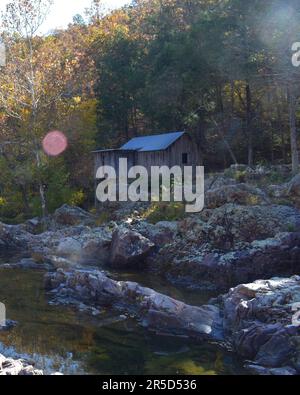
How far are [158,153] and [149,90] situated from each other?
7.49 meters

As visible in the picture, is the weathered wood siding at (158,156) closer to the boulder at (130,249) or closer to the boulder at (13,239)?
the boulder at (13,239)

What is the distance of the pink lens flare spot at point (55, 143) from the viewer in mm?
36219

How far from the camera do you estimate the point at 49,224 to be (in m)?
32.9

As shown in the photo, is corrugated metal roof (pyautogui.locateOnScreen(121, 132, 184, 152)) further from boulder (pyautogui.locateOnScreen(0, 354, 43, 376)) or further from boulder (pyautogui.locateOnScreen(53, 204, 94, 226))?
boulder (pyautogui.locateOnScreen(0, 354, 43, 376))

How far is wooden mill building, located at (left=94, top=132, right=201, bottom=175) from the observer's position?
36.8 metres

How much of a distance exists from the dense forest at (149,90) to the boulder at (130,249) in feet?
38.1

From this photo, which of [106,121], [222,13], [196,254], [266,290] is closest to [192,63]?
[222,13]

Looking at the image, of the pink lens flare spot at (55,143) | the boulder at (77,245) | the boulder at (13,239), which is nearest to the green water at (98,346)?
the boulder at (77,245)

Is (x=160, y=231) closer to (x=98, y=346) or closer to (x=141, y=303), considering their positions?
(x=141, y=303)

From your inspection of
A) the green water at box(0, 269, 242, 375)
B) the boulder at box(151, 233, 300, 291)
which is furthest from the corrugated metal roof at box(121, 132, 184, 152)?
the green water at box(0, 269, 242, 375)

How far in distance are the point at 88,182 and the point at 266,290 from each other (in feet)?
94.5

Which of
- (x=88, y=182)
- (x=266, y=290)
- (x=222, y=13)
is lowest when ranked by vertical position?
(x=266, y=290)

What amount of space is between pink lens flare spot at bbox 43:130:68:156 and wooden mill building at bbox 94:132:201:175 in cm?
274
